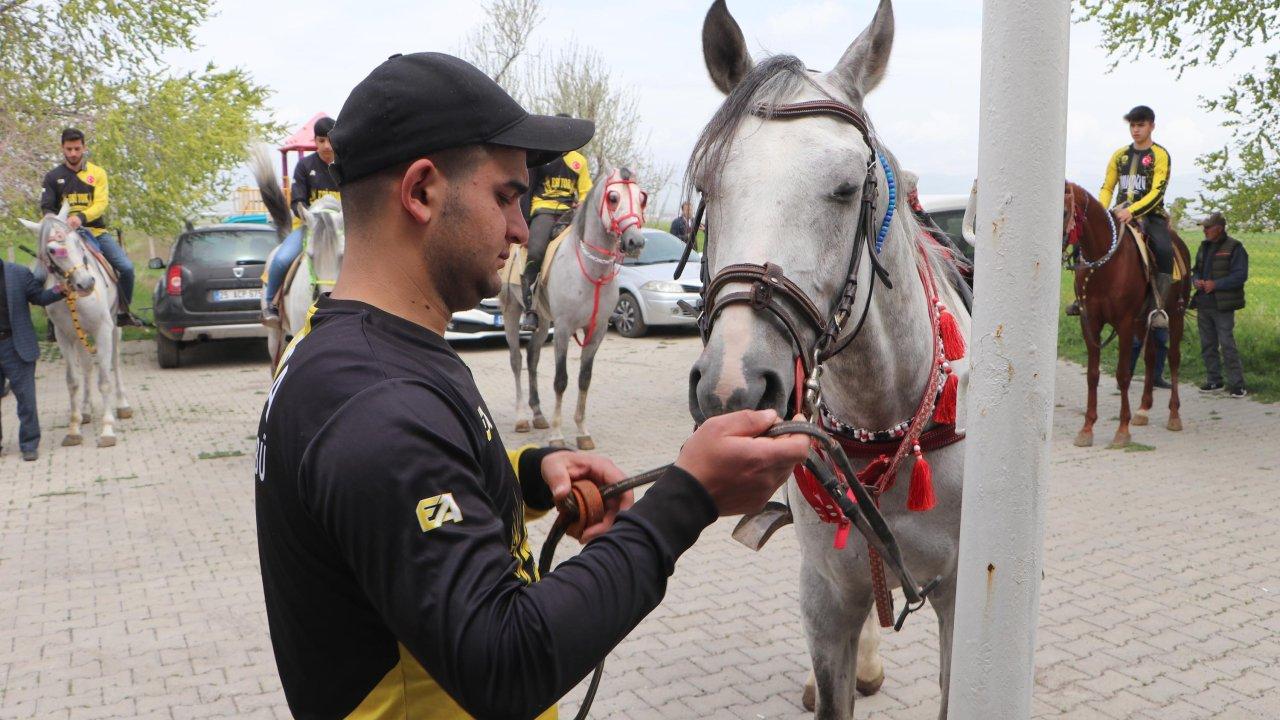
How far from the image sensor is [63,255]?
989cm

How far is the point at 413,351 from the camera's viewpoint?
1423 mm

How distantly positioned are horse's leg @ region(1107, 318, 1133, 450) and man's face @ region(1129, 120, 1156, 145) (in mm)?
2034

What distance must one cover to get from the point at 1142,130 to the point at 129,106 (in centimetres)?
1505

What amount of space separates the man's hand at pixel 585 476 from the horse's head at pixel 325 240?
7580 mm

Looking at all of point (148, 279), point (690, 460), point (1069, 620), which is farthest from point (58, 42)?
point (690, 460)

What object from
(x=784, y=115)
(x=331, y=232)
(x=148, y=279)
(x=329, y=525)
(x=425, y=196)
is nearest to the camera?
(x=329, y=525)

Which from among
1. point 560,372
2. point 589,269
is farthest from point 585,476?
point 560,372

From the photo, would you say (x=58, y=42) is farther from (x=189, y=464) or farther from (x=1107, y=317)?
(x=1107, y=317)

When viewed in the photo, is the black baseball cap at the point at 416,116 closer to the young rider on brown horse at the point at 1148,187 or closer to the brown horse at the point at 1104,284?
the brown horse at the point at 1104,284

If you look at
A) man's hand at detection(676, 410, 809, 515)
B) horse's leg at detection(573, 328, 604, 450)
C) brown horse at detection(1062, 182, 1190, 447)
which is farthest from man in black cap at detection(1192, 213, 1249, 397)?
man's hand at detection(676, 410, 809, 515)

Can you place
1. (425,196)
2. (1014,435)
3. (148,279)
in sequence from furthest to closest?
(148,279), (1014,435), (425,196)

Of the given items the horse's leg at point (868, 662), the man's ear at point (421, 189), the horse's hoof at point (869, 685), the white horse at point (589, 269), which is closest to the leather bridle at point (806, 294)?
the man's ear at point (421, 189)

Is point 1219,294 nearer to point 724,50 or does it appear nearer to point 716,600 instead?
point 716,600

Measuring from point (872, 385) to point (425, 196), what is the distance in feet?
5.52
